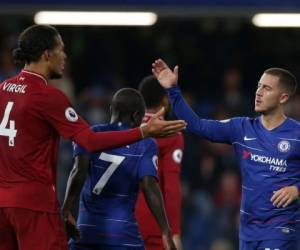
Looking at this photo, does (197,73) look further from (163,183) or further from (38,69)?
(38,69)

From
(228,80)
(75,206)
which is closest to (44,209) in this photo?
(75,206)

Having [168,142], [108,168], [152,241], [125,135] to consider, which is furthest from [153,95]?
[125,135]

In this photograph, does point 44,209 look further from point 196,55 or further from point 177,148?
point 196,55

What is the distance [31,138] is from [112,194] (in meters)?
0.87

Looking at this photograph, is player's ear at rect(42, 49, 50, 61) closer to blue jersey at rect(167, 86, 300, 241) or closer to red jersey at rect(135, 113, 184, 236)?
blue jersey at rect(167, 86, 300, 241)

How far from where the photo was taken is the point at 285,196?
6945mm

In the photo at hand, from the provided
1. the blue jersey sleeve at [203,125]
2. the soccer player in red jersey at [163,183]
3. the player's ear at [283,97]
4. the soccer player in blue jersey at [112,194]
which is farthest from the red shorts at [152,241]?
the player's ear at [283,97]

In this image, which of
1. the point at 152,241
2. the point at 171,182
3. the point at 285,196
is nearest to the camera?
the point at 285,196

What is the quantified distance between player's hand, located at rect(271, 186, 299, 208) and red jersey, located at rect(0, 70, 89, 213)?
4.64ft

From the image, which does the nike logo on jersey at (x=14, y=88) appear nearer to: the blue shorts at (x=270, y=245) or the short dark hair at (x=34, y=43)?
the short dark hair at (x=34, y=43)

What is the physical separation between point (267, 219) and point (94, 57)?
25.3 feet

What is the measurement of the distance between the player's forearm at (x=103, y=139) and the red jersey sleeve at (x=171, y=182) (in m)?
1.88

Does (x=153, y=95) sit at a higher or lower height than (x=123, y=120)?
higher

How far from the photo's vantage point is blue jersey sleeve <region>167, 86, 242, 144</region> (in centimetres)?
728
